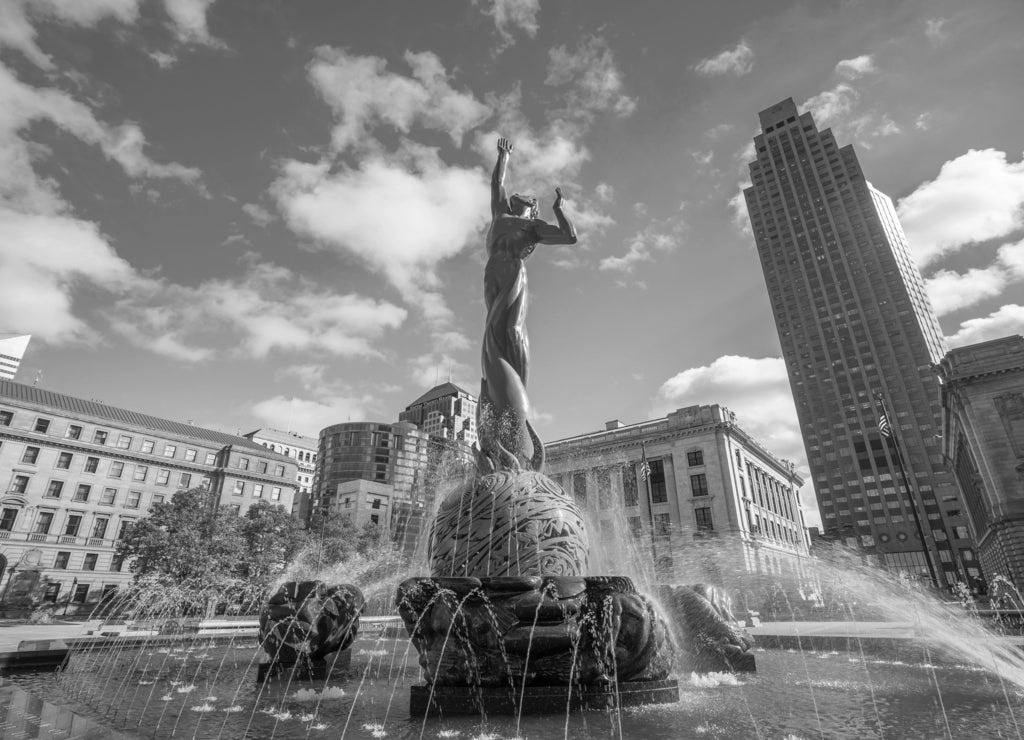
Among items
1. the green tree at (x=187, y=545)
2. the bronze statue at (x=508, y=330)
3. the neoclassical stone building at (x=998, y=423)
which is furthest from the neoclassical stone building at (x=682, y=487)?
the bronze statue at (x=508, y=330)

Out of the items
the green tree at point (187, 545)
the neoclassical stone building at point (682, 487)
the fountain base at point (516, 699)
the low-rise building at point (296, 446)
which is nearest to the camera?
the fountain base at point (516, 699)

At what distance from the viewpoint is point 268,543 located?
3888 cm

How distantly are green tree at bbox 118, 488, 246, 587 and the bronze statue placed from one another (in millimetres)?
31935

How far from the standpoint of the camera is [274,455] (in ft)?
207

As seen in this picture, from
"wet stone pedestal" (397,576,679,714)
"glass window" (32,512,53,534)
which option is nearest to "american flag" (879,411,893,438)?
"wet stone pedestal" (397,576,679,714)

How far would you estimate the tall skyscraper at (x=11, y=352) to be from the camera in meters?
121

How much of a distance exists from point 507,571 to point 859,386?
144 m

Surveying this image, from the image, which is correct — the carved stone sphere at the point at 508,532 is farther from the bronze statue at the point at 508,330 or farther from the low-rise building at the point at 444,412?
the low-rise building at the point at 444,412

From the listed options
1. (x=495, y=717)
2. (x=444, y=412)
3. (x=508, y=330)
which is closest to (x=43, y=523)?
(x=508, y=330)

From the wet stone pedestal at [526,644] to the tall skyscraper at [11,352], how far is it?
15853 cm

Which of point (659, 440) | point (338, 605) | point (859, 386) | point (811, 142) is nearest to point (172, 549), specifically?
point (338, 605)

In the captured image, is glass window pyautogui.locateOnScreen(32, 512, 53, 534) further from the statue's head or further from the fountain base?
A: the fountain base

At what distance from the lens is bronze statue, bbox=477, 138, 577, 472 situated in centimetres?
1096

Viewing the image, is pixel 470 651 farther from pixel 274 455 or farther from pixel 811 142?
pixel 811 142
